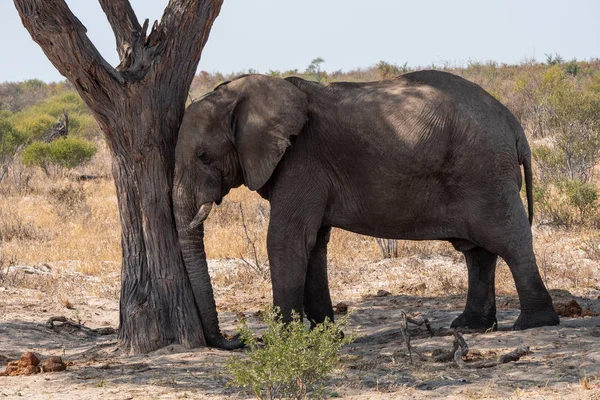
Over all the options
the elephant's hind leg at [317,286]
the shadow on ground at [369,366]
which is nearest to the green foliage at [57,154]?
the shadow on ground at [369,366]

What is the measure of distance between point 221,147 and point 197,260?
979 mm

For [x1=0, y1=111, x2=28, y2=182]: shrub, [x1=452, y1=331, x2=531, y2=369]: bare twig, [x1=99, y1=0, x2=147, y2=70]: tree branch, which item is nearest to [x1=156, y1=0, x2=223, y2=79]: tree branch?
[x1=99, y1=0, x2=147, y2=70]: tree branch

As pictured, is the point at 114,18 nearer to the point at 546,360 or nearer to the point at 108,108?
the point at 108,108

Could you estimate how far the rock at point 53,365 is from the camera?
668cm

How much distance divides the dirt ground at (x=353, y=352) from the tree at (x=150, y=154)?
0.98 feet

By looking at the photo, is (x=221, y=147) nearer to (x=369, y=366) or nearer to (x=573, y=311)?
(x=369, y=366)

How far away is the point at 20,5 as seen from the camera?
22.7 feet

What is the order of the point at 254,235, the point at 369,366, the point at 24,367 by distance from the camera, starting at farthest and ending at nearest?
the point at 254,235 < the point at 24,367 < the point at 369,366

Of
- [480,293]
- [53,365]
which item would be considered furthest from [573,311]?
[53,365]

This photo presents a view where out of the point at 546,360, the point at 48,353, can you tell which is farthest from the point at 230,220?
the point at 546,360

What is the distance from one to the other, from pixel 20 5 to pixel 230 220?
7814mm

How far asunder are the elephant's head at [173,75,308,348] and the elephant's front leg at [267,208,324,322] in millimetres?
409

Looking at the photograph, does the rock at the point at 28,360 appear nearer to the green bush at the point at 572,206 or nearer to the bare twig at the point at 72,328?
the bare twig at the point at 72,328

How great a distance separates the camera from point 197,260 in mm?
7473
